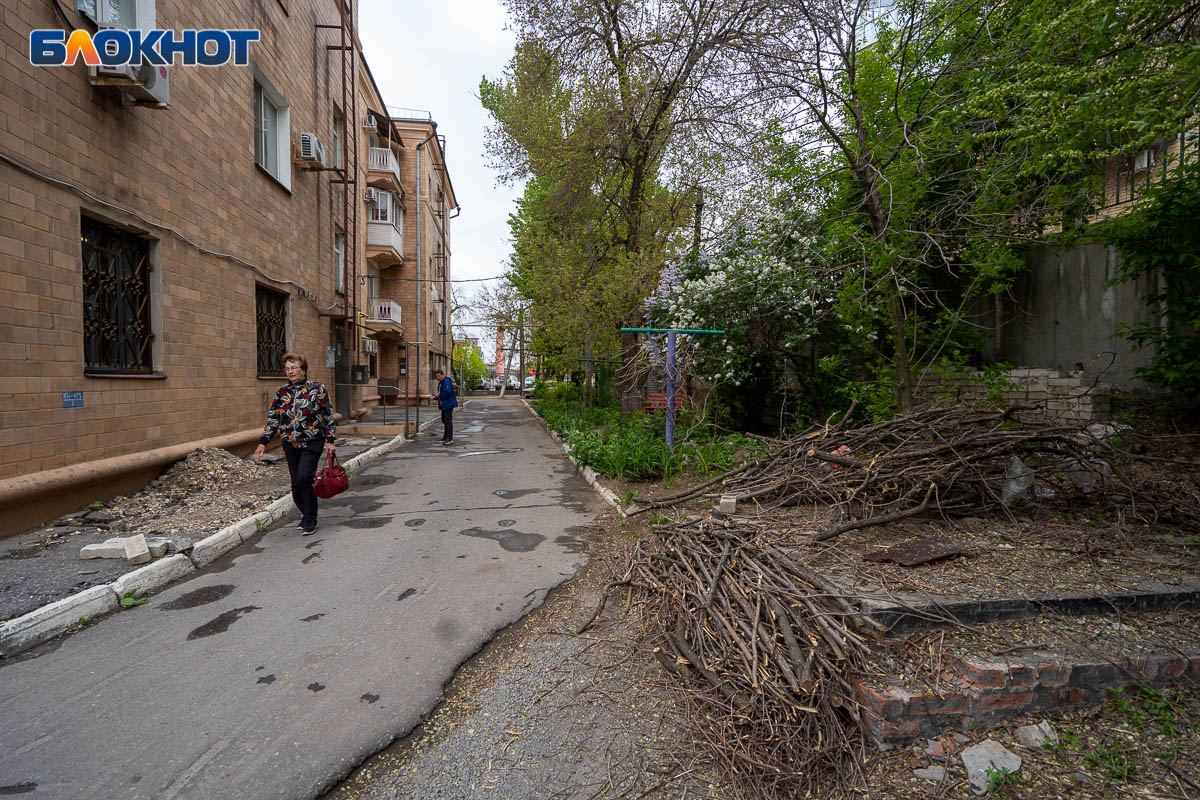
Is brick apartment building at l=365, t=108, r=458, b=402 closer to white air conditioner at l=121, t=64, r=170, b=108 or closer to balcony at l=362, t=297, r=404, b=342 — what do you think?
balcony at l=362, t=297, r=404, b=342

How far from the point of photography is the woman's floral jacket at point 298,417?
5805 mm

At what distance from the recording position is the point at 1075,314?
8.31 metres

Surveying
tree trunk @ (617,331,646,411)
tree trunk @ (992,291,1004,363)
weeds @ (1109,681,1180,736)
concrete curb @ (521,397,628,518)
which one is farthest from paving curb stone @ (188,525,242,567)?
tree trunk @ (992,291,1004,363)

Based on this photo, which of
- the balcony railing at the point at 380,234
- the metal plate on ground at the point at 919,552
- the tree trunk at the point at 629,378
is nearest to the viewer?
the metal plate on ground at the point at 919,552

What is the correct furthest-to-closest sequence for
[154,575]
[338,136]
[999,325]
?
[338,136] → [999,325] → [154,575]

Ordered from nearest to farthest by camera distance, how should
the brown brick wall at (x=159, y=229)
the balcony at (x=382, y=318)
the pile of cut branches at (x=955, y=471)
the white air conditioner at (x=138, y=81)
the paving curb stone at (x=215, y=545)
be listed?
the pile of cut branches at (x=955, y=471) < the paving curb stone at (x=215, y=545) < the brown brick wall at (x=159, y=229) < the white air conditioner at (x=138, y=81) < the balcony at (x=382, y=318)

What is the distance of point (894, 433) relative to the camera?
4.61 meters

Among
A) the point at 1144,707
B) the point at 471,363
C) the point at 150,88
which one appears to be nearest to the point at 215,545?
the point at 150,88

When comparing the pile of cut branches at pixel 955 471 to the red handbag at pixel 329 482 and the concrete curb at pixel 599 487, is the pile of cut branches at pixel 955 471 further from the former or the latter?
the red handbag at pixel 329 482

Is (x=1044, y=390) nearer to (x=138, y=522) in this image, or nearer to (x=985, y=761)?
(x=985, y=761)

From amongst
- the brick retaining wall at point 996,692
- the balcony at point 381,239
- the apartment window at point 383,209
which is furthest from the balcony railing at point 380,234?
the brick retaining wall at point 996,692

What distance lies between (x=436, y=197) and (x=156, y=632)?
3278 centimetres

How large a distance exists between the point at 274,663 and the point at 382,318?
65.5 ft

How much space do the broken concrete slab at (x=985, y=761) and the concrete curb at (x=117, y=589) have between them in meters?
5.10
